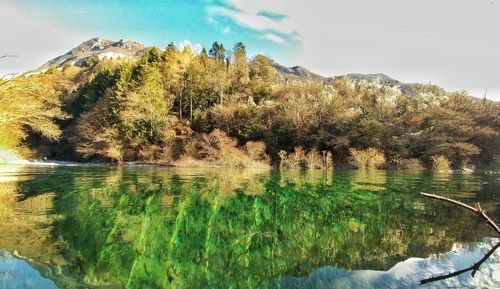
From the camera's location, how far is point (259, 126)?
41.2 meters

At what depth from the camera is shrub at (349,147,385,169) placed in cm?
3519

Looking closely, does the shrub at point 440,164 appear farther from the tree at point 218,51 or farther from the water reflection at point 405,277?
the tree at point 218,51

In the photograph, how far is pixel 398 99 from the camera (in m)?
46.8

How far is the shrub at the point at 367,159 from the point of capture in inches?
1385

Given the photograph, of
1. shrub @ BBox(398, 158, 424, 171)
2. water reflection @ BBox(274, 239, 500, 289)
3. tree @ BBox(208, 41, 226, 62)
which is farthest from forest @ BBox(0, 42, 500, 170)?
water reflection @ BBox(274, 239, 500, 289)

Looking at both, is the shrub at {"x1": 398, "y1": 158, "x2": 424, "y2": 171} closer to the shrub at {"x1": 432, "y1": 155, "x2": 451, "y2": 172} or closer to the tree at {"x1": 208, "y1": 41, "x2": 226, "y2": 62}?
the shrub at {"x1": 432, "y1": 155, "x2": 451, "y2": 172}

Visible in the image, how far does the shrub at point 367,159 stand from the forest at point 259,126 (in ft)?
0.34

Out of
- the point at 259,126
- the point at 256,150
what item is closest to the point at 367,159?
the point at 256,150

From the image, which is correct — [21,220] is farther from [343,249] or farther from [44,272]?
[343,249]

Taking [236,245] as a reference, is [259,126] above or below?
above

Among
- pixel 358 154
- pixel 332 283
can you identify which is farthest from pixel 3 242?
pixel 358 154

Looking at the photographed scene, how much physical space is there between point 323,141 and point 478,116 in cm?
1785

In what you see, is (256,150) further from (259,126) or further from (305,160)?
(305,160)

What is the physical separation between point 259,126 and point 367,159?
497 inches
